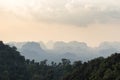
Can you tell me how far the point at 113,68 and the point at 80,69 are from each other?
17342 millimetres

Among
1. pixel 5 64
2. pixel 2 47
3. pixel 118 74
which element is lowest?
pixel 118 74

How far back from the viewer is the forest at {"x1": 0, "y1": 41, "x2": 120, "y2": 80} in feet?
259

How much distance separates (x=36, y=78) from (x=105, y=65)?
50.8 metres

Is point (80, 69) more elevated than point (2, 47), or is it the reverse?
point (2, 47)

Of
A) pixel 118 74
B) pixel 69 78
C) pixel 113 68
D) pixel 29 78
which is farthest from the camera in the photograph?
pixel 29 78

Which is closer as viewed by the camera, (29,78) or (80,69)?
(80,69)

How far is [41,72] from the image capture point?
5679 inches

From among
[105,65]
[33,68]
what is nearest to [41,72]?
[33,68]

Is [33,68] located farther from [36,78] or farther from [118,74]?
[118,74]

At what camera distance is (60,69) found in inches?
6009

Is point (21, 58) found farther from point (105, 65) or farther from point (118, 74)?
point (118, 74)

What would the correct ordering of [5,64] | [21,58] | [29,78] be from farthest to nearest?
[21,58]
[5,64]
[29,78]

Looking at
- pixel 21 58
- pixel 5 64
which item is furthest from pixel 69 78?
pixel 21 58

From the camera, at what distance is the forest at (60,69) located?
259ft
